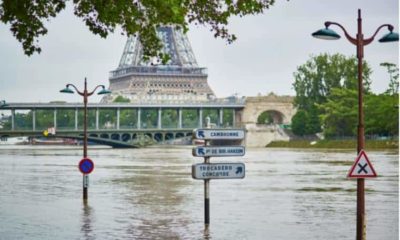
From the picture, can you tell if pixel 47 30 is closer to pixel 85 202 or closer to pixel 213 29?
pixel 213 29

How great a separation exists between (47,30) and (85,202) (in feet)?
36.1

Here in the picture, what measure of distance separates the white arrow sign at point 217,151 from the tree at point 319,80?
121630 millimetres

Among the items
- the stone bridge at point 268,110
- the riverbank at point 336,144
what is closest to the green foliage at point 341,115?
the riverbank at point 336,144

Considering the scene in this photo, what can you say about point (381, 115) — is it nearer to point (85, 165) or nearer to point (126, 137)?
point (126, 137)

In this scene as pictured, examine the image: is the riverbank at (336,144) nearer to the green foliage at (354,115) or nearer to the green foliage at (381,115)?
the green foliage at (354,115)

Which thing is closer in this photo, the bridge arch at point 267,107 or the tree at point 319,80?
the tree at point 319,80

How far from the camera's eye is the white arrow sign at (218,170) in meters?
20.6

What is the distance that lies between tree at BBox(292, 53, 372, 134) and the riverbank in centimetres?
479

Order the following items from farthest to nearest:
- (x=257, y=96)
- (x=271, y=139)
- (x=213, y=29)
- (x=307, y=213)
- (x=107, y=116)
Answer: (x=107, y=116), (x=257, y=96), (x=271, y=139), (x=307, y=213), (x=213, y=29)

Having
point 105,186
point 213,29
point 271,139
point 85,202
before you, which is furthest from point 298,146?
point 213,29

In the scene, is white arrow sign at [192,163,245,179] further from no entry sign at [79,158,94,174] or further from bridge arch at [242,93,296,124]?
bridge arch at [242,93,296,124]

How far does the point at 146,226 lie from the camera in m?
22.5

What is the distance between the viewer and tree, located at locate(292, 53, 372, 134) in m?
146

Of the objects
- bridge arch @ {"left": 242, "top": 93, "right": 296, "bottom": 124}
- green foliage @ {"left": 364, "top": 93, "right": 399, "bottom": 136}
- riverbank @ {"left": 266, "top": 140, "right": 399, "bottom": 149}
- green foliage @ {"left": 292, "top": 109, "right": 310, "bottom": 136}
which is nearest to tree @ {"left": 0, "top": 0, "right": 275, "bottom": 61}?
riverbank @ {"left": 266, "top": 140, "right": 399, "bottom": 149}
